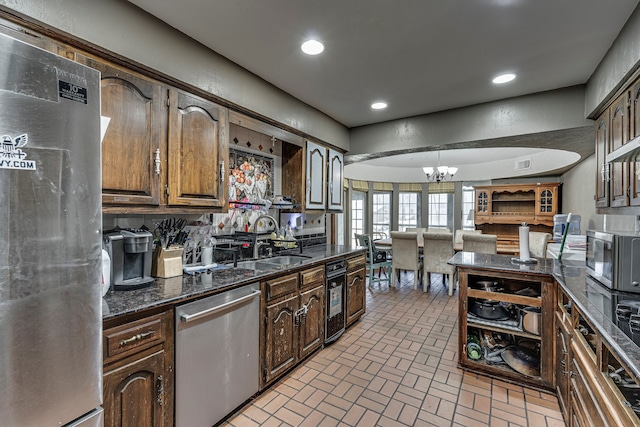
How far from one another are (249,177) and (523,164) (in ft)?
19.3

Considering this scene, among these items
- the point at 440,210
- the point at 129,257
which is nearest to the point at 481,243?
the point at 440,210

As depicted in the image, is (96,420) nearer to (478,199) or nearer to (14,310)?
(14,310)

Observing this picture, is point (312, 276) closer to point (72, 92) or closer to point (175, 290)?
point (175, 290)

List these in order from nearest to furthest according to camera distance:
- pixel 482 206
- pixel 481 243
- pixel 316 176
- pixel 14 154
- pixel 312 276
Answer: pixel 14 154, pixel 312 276, pixel 316 176, pixel 481 243, pixel 482 206

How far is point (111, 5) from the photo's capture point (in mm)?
1617

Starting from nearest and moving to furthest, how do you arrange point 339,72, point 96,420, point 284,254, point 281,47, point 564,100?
1. point 96,420
2. point 281,47
3. point 339,72
4. point 564,100
5. point 284,254

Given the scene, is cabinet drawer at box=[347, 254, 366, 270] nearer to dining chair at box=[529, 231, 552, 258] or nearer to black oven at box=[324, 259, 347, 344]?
black oven at box=[324, 259, 347, 344]

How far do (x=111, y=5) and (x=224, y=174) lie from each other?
1.14m

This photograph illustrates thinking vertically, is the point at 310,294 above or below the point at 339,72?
below

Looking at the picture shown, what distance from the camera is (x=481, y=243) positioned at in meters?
4.51

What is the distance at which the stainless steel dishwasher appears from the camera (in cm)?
158

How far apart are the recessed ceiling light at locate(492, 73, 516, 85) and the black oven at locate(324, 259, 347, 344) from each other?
84.4 inches

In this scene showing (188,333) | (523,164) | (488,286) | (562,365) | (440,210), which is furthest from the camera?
(440,210)

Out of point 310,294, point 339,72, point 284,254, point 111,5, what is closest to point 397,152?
point 339,72
